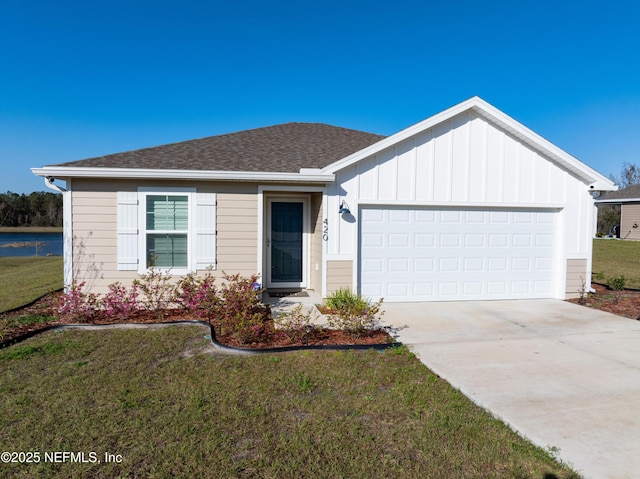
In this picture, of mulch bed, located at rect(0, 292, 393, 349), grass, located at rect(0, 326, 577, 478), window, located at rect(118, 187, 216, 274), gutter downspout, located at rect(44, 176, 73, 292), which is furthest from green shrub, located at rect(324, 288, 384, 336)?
gutter downspout, located at rect(44, 176, 73, 292)

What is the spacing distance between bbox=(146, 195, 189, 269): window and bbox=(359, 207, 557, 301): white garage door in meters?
3.63

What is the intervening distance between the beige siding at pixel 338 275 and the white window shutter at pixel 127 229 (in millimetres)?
3877

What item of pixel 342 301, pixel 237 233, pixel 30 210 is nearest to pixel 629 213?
pixel 342 301

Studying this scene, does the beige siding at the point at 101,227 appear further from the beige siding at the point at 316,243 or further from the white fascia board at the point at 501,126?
the white fascia board at the point at 501,126

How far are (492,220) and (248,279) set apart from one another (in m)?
5.56

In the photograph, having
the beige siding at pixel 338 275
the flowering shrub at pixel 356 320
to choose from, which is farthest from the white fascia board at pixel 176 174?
the flowering shrub at pixel 356 320

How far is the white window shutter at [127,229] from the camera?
25.4 feet

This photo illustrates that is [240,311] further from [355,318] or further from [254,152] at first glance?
[254,152]

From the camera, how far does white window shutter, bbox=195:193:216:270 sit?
26.0ft

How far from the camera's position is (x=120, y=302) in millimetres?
6980

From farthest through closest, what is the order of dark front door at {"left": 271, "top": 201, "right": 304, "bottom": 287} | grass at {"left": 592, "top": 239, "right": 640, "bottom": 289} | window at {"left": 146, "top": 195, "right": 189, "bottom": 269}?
grass at {"left": 592, "top": 239, "right": 640, "bottom": 289}, dark front door at {"left": 271, "top": 201, "right": 304, "bottom": 287}, window at {"left": 146, "top": 195, "right": 189, "bottom": 269}

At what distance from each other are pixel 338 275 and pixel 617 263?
14580 mm

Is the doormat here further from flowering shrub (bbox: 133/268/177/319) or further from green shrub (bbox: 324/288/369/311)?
flowering shrub (bbox: 133/268/177/319)

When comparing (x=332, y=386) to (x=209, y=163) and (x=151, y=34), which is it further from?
(x=151, y=34)
